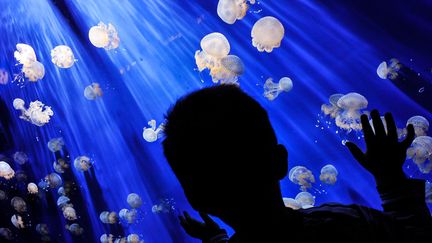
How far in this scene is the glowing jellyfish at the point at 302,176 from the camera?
271 inches

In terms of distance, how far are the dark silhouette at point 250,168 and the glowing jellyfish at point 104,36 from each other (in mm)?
7721

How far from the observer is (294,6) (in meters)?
6.52

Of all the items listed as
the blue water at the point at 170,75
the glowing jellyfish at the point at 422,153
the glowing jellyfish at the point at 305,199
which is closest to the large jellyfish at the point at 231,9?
the blue water at the point at 170,75

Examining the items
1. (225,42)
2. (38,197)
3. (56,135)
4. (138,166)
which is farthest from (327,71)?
(38,197)

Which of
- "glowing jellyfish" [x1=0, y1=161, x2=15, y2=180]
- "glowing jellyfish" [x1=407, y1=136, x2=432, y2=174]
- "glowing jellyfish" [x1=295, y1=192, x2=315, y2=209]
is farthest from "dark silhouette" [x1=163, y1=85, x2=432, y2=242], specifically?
"glowing jellyfish" [x1=0, y1=161, x2=15, y2=180]

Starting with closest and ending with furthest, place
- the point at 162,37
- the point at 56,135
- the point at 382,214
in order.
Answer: the point at 382,214 → the point at 162,37 → the point at 56,135

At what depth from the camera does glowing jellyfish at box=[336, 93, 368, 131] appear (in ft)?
19.4

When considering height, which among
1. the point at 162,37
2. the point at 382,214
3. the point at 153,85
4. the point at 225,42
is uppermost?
the point at 382,214

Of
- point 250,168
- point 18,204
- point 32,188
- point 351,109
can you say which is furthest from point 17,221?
point 250,168

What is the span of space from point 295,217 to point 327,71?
6251 millimetres

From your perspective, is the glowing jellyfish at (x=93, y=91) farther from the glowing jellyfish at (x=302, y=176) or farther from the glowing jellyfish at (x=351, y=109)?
the glowing jellyfish at (x=351, y=109)

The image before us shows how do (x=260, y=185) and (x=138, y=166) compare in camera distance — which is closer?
(x=260, y=185)

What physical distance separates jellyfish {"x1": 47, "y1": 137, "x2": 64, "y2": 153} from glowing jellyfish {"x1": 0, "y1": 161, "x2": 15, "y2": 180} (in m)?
1.11

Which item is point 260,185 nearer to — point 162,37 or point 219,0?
point 219,0
